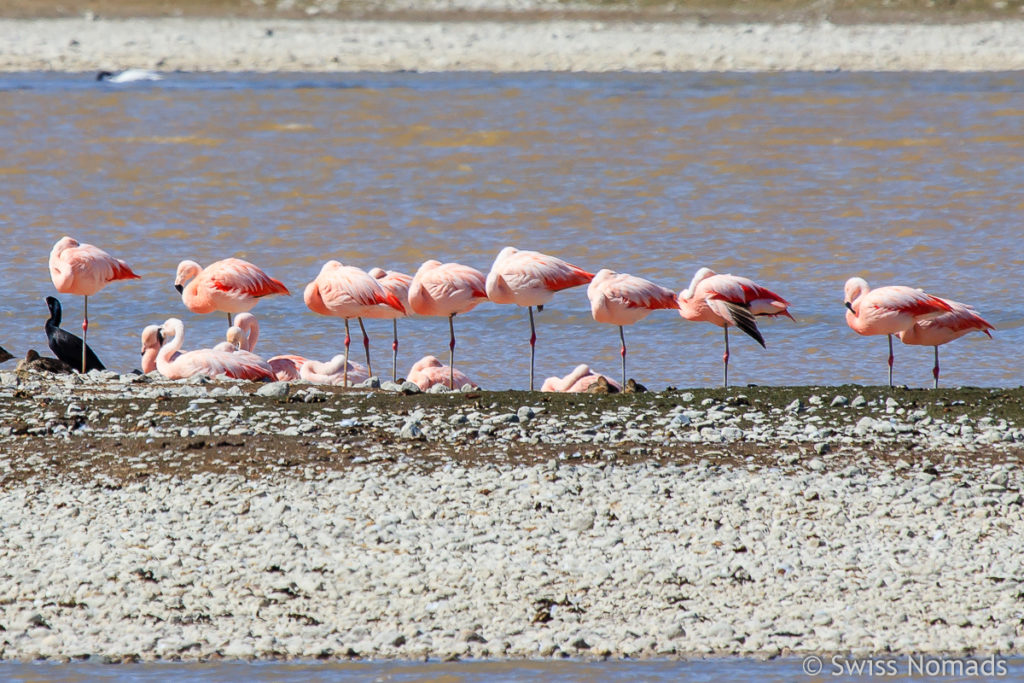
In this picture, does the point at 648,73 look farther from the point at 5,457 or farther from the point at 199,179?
the point at 5,457

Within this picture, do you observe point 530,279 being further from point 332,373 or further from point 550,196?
point 550,196

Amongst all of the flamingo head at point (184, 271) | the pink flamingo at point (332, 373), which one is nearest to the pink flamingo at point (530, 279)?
the pink flamingo at point (332, 373)

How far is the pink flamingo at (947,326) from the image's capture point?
918cm

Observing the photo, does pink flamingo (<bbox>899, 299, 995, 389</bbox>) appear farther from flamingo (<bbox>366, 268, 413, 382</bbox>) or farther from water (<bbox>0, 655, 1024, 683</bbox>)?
water (<bbox>0, 655, 1024, 683</bbox>)

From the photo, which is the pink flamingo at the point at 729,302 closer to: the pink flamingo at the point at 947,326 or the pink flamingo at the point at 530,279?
the pink flamingo at the point at 530,279

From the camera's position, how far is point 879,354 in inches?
448

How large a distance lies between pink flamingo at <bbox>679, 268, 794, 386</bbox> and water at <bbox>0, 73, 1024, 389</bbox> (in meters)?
1.03

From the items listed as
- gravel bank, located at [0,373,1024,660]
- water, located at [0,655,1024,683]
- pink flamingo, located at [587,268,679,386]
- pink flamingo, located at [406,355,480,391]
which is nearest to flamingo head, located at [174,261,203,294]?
pink flamingo, located at [406,355,480,391]

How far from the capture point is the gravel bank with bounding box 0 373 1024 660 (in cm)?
593

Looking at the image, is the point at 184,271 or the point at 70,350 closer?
the point at 70,350

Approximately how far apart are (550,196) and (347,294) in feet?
29.9

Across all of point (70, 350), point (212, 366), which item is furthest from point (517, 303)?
point (70, 350)

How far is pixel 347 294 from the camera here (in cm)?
982

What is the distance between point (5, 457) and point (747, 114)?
1941 cm
